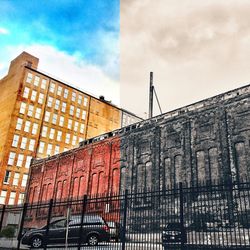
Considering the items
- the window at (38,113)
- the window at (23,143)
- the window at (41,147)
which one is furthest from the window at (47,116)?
the window at (23,143)

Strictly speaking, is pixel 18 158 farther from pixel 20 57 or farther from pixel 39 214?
pixel 20 57

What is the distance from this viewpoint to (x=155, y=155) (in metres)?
22.5

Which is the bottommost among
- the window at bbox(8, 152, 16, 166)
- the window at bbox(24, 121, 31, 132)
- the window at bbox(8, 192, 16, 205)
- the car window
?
the car window

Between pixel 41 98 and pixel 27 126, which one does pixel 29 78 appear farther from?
pixel 27 126

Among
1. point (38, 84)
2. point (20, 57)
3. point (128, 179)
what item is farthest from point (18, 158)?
point (128, 179)

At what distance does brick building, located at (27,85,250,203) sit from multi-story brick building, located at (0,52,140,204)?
12301 mm

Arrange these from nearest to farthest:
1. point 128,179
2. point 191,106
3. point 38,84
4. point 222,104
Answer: point 222,104
point 191,106
point 128,179
point 38,84

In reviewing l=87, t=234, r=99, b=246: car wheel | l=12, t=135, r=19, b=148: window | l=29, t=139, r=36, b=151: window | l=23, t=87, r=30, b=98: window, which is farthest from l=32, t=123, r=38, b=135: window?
l=87, t=234, r=99, b=246: car wheel

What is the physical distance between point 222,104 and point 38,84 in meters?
34.6

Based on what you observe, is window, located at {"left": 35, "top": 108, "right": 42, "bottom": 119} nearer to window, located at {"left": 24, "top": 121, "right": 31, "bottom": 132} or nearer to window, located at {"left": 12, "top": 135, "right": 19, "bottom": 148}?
window, located at {"left": 24, "top": 121, "right": 31, "bottom": 132}

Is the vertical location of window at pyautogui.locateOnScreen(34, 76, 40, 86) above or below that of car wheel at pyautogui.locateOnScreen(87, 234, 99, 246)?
above

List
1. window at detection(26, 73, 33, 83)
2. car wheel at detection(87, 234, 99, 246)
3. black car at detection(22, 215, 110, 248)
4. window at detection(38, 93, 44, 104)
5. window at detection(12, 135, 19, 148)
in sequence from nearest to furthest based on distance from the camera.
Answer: black car at detection(22, 215, 110, 248) < car wheel at detection(87, 234, 99, 246) < window at detection(12, 135, 19, 148) < window at detection(26, 73, 33, 83) < window at detection(38, 93, 44, 104)

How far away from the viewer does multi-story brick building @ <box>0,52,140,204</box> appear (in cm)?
4038

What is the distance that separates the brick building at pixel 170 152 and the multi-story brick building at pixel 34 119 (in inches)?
484
